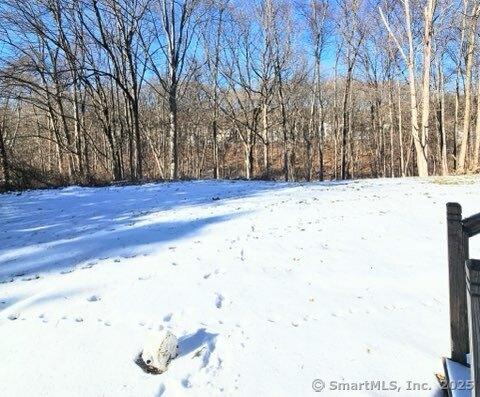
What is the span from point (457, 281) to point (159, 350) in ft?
6.63

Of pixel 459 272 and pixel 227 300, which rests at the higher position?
pixel 459 272

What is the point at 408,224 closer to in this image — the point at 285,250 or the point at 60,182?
the point at 285,250

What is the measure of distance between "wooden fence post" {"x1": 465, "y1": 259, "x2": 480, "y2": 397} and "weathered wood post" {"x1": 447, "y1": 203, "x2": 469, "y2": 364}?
103 centimetres

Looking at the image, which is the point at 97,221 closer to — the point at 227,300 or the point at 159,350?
the point at 227,300

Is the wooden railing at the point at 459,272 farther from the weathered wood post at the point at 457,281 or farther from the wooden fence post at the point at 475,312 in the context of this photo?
the wooden fence post at the point at 475,312

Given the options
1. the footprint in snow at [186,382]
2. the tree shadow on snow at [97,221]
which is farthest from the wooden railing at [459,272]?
the tree shadow on snow at [97,221]

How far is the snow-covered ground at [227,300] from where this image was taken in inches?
113

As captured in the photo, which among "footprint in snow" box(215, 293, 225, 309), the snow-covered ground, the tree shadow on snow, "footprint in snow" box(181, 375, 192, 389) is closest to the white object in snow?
the snow-covered ground

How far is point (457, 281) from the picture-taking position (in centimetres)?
261

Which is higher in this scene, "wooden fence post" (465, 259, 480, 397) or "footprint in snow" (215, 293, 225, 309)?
"wooden fence post" (465, 259, 480, 397)

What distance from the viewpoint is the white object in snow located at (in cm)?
289

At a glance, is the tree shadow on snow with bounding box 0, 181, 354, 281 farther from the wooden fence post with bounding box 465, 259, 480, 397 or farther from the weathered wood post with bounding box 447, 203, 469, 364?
the wooden fence post with bounding box 465, 259, 480, 397

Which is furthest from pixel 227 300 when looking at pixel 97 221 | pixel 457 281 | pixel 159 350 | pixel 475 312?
pixel 97 221

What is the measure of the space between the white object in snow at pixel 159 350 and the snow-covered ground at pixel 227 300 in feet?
0.24
